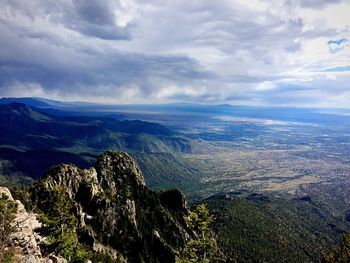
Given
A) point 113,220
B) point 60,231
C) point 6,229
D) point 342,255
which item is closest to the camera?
point 6,229

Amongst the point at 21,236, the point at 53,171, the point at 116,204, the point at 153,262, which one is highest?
the point at 21,236

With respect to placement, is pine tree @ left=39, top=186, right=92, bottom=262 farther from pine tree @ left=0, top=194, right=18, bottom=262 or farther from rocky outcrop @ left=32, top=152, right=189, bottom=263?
rocky outcrop @ left=32, top=152, right=189, bottom=263

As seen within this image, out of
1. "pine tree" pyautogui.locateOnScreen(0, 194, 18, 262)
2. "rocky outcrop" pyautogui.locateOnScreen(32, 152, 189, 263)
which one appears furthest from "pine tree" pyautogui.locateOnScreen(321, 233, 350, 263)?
"rocky outcrop" pyautogui.locateOnScreen(32, 152, 189, 263)

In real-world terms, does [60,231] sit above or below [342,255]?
above

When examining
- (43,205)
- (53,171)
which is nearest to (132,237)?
(53,171)

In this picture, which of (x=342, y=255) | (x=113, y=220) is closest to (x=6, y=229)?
(x=342, y=255)

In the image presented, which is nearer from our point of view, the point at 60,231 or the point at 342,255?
the point at 60,231

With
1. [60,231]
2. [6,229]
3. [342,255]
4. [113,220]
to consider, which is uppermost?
[6,229]

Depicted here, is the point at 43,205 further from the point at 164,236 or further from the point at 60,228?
the point at 164,236

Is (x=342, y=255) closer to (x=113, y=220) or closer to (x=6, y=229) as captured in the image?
(x=6, y=229)
